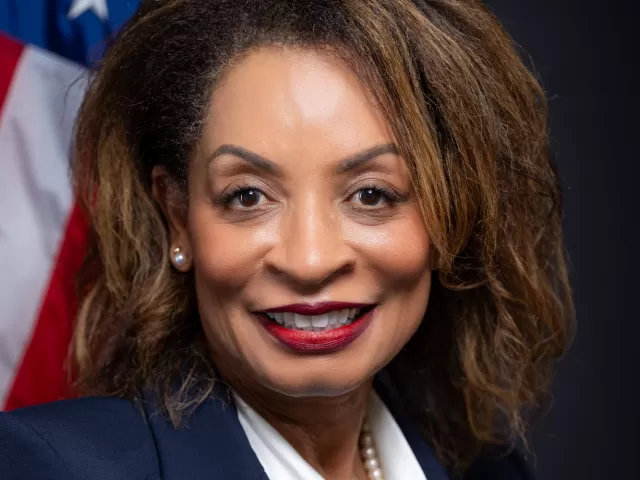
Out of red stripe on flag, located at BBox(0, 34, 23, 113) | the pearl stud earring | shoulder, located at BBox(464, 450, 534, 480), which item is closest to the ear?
the pearl stud earring

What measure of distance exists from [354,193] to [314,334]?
234 millimetres

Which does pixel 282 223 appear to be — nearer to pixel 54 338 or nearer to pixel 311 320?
pixel 311 320

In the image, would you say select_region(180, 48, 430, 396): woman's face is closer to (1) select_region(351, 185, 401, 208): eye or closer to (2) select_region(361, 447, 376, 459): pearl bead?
(1) select_region(351, 185, 401, 208): eye

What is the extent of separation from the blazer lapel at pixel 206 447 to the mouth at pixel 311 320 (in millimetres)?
212

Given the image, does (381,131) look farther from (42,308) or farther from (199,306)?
(42,308)

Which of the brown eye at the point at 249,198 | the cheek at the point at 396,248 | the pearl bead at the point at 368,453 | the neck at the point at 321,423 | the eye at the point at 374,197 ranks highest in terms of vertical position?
the brown eye at the point at 249,198

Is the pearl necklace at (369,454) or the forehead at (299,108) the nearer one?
the forehead at (299,108)

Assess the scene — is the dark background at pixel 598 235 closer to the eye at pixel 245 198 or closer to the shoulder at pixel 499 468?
the shoulder at pixel 499 468

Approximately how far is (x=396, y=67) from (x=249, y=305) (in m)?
0.44

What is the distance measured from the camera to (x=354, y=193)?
1765 mm

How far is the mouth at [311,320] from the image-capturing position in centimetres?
179

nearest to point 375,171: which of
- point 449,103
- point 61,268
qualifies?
point 449,103

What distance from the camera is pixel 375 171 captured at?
1764 mm

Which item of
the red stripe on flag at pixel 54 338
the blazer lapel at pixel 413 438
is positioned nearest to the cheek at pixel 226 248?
the red stripe on flag at pixel 54 338
